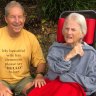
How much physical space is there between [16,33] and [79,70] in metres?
0.99

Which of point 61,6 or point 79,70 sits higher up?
point 61,6

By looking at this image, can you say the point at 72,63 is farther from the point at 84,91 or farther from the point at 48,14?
the point at 48,14

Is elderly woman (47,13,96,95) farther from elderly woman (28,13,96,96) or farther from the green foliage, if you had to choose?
the green foliage

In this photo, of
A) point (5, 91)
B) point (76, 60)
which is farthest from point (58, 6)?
point (5, 91)

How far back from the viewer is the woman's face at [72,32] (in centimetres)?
493

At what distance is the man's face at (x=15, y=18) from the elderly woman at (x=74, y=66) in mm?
587

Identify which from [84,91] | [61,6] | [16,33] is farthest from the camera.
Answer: [61,6]

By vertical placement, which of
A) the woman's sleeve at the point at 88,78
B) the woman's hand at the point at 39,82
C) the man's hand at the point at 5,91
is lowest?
the man's hand at the point at 5,91

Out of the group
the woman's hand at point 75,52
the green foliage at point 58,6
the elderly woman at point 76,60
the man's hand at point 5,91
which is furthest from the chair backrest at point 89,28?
the green foliage at point 58,6

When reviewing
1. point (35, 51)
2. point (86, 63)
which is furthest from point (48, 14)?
point (86, 63)

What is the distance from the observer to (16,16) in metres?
5.13

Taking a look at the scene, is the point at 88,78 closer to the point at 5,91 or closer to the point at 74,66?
the point at 74,66

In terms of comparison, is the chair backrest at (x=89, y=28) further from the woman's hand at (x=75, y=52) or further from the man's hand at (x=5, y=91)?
the man's hand at (x=5, y=91)

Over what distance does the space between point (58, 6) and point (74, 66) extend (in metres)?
3.43
